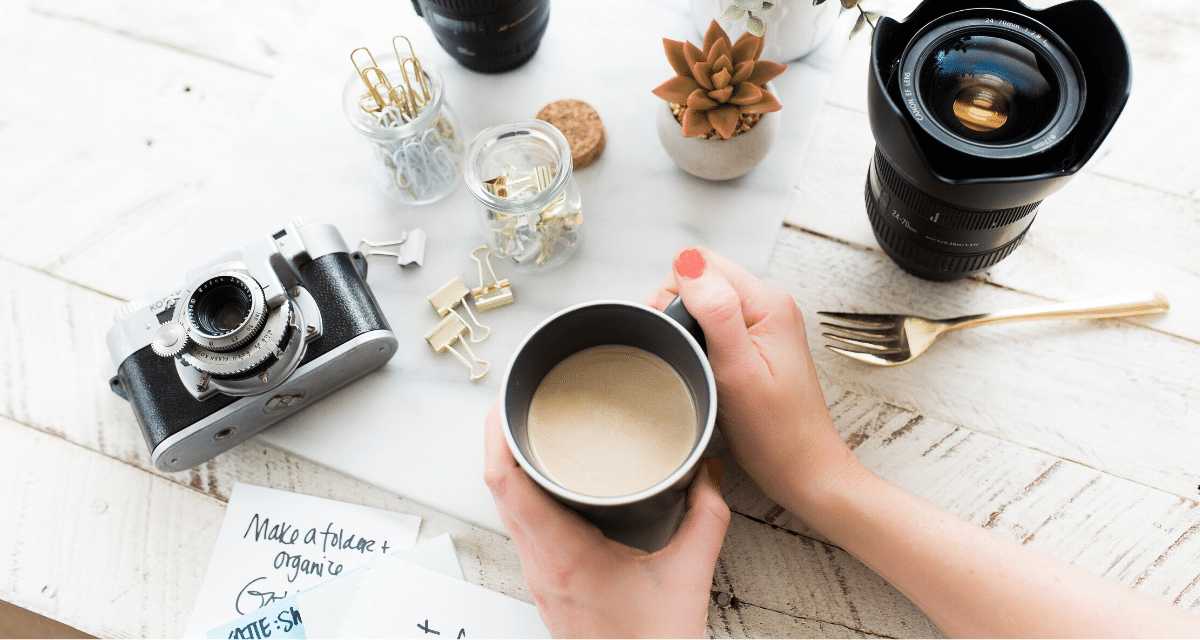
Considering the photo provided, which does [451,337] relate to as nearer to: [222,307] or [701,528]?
[222,307]

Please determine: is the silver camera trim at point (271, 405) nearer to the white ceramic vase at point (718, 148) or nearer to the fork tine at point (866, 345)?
the white ceramic vase at point (718, 148)

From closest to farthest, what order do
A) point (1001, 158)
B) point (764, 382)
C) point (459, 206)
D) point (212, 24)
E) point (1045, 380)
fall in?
point (1001, 158), point (764, 382), point (1045, 380), point (459, 206), point (212, 24)

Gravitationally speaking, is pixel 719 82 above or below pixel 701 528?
above

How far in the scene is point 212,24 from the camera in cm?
98

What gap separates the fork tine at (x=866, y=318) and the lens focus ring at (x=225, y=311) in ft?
1.90

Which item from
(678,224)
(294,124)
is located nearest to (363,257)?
(294,124)

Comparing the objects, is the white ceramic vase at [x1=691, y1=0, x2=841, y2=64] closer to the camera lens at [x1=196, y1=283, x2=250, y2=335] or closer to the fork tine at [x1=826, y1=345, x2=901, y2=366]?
the fork tine at [x1=826, y1=345, x2=901, y2=366]

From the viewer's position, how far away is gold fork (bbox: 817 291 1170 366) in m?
0.76

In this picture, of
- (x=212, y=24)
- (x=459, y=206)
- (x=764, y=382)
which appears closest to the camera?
(x=764, y=382)

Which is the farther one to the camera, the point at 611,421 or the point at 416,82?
the point at 416,82

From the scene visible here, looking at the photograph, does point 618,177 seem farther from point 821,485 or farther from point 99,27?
point 99,27

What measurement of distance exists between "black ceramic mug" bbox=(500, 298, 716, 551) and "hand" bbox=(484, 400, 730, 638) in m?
0.02

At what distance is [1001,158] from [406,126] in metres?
0.58

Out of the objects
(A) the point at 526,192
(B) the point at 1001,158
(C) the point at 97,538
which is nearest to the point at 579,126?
(A) the point at 526,192
